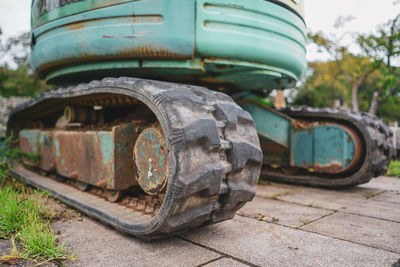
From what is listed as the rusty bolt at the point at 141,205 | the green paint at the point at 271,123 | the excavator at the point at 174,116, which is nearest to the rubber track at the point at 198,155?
the excavator at the point at 174,116

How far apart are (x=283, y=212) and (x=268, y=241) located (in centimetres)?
72

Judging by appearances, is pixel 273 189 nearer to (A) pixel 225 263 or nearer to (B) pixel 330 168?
(B) pixel 330 168

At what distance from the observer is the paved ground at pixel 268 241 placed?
1547mm

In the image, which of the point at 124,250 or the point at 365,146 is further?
the point at 365,146

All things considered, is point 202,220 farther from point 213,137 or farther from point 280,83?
point 280,83

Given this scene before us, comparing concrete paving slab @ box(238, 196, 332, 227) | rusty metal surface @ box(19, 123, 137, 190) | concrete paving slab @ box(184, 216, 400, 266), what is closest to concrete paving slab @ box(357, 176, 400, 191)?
concrete paving slab @ box(238, 196, 332, 227)

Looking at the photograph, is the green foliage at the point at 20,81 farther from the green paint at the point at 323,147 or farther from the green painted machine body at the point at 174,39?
the green paint at the point at 323,147

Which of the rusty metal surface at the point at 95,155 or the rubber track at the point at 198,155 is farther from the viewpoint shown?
the rusty metal surface at the point at 95,155

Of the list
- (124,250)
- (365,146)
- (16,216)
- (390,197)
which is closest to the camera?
(124,250)

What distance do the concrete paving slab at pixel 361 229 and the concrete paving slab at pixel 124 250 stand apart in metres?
0.83

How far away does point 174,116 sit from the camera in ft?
5.08

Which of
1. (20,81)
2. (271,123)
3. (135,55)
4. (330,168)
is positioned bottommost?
(330,168)

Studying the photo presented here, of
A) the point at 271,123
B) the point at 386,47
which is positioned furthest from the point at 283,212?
the point at 386,47

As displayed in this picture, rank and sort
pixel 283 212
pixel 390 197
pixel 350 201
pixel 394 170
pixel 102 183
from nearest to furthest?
1. pixel 102 183
2. pixel 283 212
3. pixel 350 201
4. pixel 390 197
5. pixel 394 170
